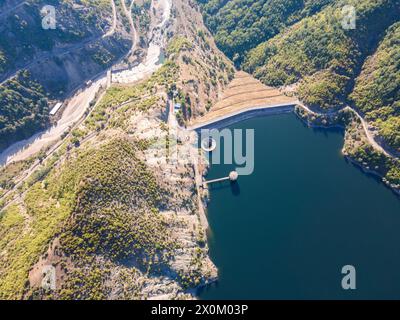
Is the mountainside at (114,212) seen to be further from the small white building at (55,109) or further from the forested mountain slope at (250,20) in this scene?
the forested mountain slope at (250,20)

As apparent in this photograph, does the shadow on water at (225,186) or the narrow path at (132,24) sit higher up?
the narrow path at (132,24)

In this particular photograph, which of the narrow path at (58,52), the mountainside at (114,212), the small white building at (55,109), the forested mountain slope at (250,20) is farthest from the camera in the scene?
the forested mountain slope at (250,20)

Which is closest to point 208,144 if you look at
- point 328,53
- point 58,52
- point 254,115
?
point 254,115

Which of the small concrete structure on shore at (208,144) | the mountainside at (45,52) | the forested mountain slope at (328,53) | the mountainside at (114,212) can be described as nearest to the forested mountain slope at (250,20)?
the forested mountain slope at (328,53)

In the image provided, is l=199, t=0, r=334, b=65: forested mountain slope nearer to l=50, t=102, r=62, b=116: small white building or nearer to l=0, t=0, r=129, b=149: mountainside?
l=0, t=0, r=129, b=149: mountainside

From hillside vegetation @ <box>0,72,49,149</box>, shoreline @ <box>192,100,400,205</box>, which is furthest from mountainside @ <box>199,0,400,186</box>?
hillside vegetation @ <box>0,72,49,149</box>

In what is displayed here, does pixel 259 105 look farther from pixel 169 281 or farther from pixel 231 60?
pixel 169 281

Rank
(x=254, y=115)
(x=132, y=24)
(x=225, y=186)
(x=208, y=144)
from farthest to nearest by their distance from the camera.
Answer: (x=132, y=24)
(x=254, y=115)
(x=208, y=144)
(x=225, y=186)

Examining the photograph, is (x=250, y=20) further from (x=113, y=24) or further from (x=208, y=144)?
(x=208, y=144)

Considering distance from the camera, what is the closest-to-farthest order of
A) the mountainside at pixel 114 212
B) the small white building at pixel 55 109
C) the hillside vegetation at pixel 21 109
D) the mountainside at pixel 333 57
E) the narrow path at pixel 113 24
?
the mountainside at pixel 114 212, the mountainside at pixel 333 57, the hillside vegetation at pixel 21 109, the small white building at pixel 55 109, the narrow path at pixel 113 24
